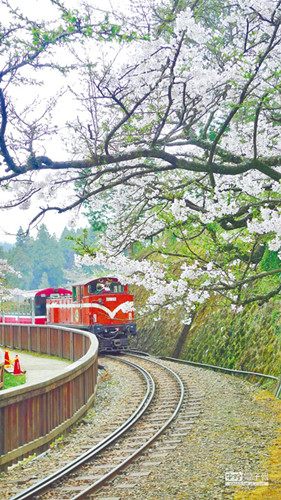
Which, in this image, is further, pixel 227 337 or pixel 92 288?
pixel 92 288

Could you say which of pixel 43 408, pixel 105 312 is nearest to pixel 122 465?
pixel 43 408

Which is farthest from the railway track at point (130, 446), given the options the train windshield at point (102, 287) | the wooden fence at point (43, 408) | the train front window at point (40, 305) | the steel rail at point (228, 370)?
the train front window at point (40, 305)

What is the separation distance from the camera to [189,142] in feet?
30.0

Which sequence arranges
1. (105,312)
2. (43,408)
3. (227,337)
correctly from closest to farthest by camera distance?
(43,408) < (227,337) < (105,312)

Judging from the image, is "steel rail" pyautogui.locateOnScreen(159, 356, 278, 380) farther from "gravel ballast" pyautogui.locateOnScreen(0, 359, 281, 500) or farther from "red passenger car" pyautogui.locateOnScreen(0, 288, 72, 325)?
"red passenger car" pyautogui.locateOnScreen(0, 288, 72, 325)

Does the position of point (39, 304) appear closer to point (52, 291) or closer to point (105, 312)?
point (52, 291)

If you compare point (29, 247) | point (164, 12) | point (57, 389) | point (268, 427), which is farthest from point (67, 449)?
point (29, 247)

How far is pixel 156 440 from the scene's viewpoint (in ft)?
38.3

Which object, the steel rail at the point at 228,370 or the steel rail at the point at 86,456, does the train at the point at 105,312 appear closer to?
the steel rail at the point at 228,370

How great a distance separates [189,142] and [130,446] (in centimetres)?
525

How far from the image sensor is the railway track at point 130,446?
8.72 metres

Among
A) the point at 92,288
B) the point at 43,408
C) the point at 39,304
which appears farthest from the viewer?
the point at 39,304

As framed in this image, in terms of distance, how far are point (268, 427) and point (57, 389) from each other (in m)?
4.00

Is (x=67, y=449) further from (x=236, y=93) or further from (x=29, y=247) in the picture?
(x=29, y=247)
